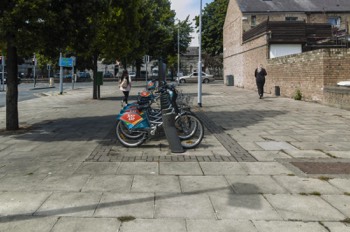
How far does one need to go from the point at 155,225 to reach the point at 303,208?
1.70 metres

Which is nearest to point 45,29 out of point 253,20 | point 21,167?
point 21,167

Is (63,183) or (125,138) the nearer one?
(63,183)

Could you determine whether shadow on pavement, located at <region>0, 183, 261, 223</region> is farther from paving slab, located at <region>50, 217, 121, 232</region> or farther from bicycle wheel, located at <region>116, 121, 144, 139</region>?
bicycle wheel, located at <region>116, 121, 144, 139</region>

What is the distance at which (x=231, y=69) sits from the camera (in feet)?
126

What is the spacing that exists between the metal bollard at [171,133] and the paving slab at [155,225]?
3374mm

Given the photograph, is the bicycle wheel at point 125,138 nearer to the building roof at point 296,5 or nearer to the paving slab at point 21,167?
the paving slab at point 21,167

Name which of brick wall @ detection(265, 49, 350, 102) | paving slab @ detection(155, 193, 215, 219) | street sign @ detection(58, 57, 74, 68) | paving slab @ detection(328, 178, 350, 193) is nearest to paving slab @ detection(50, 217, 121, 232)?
paving slab @ detection(155, 193, 215, 219)

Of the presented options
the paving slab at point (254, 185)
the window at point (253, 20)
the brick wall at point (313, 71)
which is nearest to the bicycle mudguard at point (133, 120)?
the paving slab at point (254, 185)

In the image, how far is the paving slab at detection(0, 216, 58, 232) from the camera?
146 inches

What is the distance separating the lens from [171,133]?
290 inches

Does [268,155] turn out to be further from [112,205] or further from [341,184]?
[112,205]

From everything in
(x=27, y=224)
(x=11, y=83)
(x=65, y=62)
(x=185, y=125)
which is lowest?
(x=27, y=224)

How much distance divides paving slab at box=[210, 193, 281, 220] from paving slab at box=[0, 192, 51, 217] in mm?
2059

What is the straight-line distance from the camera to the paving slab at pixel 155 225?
368cm
